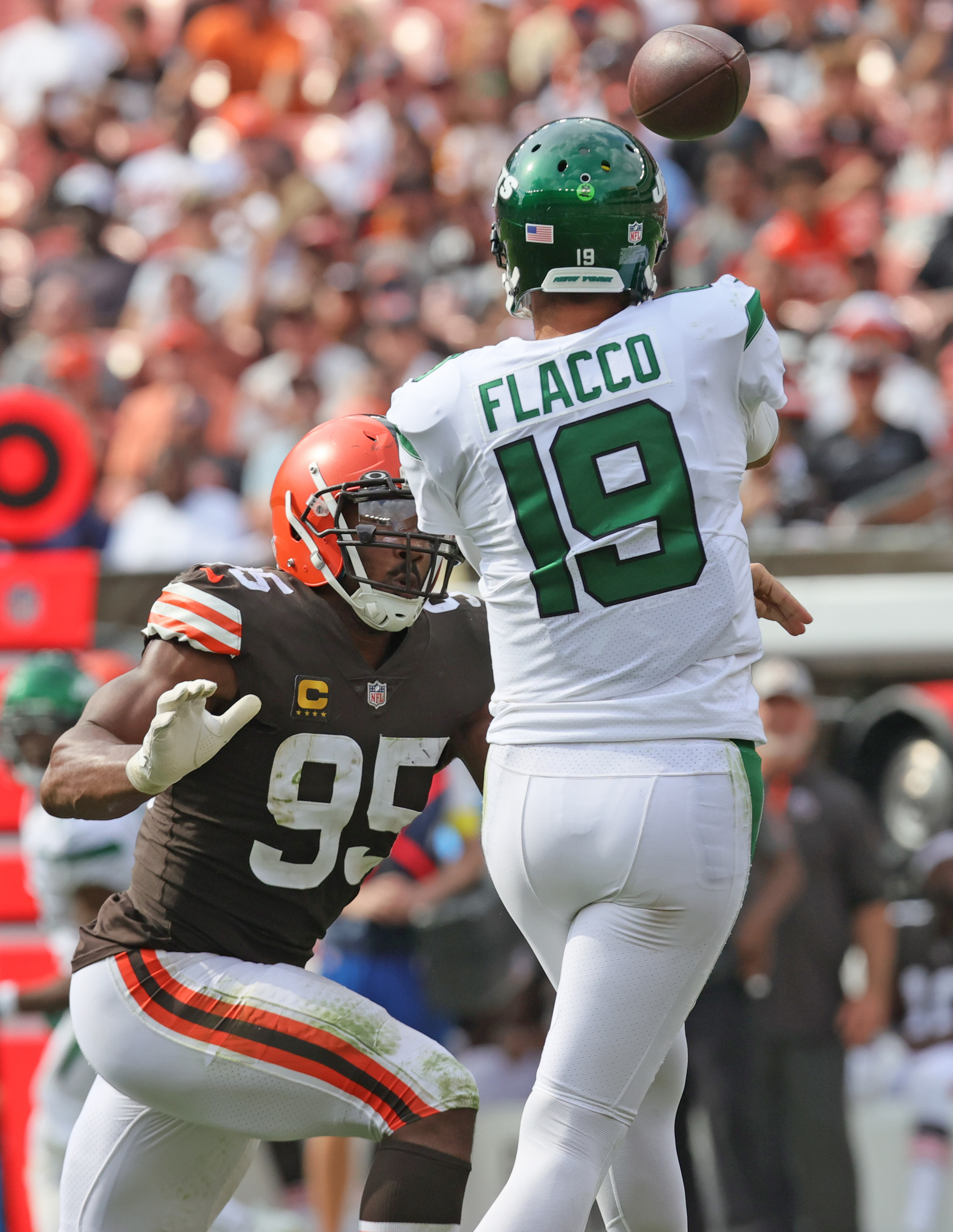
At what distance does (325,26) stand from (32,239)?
2.51m

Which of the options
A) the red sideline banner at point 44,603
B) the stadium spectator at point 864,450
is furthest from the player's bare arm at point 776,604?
the stadium spectator at point 864,450

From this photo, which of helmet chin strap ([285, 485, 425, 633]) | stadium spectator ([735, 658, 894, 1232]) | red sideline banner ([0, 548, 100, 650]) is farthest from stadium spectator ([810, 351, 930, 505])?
helmet chin strap ([285, 485, 425, 633])

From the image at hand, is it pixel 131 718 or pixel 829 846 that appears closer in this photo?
pixel 131 718

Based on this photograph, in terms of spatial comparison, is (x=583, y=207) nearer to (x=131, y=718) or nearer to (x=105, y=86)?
(x=131, y=718)

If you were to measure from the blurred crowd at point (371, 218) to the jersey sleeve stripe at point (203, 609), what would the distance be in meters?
3.23

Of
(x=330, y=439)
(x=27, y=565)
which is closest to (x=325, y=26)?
(x=27, y=565)

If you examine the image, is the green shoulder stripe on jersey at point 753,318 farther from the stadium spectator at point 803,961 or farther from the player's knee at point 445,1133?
the stadium spectator at point 803,961

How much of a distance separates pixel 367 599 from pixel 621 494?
611 millimetres

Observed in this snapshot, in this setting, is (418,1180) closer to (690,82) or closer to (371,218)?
(690,82)

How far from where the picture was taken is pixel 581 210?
8.19 ft

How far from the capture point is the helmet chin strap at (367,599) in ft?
9.48

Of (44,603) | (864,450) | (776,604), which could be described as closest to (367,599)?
(776,604)

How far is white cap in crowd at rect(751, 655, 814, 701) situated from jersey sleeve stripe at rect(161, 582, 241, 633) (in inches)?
111

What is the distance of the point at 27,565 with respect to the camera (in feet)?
17.9
